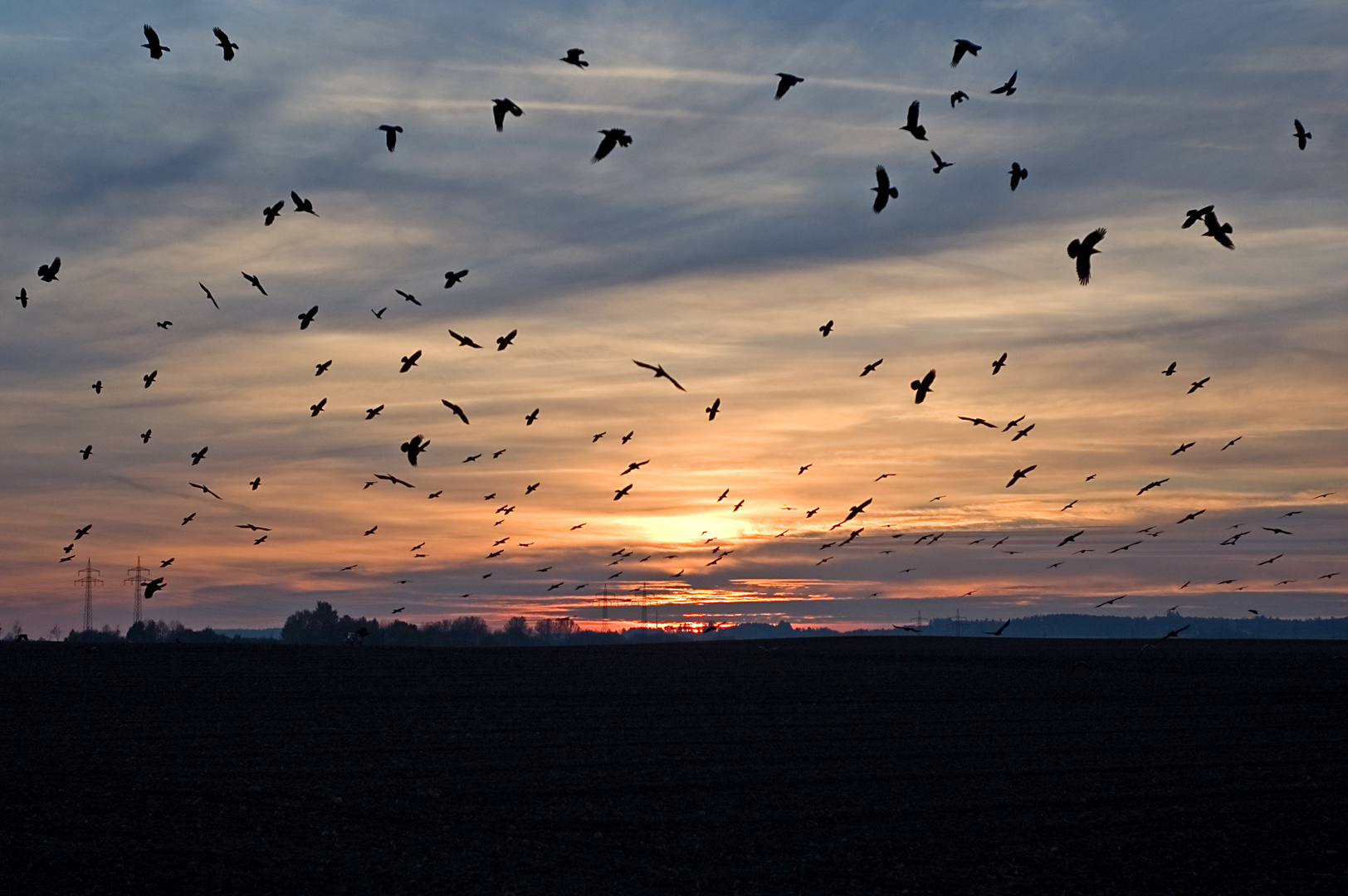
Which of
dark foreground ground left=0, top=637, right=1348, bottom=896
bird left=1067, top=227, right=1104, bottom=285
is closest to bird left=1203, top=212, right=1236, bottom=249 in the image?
bird left=1067, top=227, right=1104, bottom=285

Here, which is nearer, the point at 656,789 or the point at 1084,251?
the point at 1084,251

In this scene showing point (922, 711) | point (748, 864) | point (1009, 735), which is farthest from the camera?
point (922, 711)

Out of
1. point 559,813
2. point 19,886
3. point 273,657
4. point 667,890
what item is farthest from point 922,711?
point 273,657

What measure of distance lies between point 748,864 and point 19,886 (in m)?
12.7

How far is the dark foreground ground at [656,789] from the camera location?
20.8 m

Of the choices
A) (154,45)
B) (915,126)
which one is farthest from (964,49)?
(154,45)

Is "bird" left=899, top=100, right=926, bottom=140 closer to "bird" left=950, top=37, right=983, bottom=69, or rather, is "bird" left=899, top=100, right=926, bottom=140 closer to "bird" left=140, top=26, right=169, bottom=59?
"bird" left=950, top=37, right=983, bottom=69

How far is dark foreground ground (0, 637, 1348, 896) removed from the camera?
20797 mm

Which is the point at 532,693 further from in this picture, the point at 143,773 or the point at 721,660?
the point at 721,660

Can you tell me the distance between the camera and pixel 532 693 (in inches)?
2250

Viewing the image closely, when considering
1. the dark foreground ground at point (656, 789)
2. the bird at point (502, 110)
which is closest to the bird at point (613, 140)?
the bird at point (502, 110)

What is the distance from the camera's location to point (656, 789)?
29.4 m

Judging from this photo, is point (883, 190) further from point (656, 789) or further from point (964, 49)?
point (656, 789)

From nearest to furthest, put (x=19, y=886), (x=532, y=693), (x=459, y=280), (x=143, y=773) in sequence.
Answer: (x=19, y=886) → (x=459, y=280) → (x=143, y=773) → (x=532, y=693)
